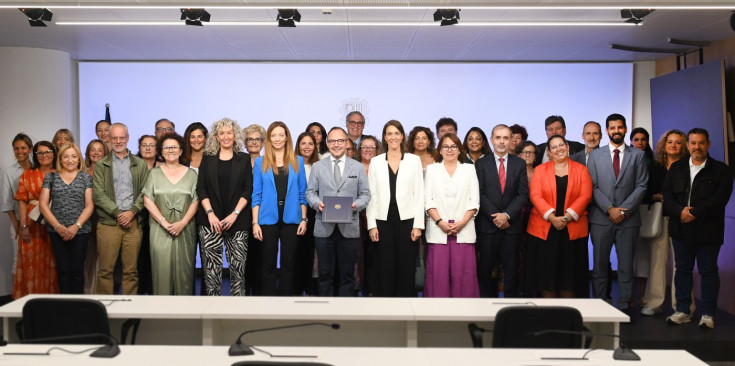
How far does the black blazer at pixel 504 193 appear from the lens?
5797mm

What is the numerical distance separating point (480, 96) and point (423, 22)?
2.54 metres

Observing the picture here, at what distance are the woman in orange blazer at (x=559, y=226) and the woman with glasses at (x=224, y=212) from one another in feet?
8.03

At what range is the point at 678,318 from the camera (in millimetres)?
5840

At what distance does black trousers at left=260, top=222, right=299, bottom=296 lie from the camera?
18.4ft

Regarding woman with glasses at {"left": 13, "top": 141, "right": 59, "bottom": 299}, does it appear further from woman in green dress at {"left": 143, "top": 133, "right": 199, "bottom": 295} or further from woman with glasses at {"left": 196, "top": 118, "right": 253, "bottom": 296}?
woman with glasses at {"left": 196, "top": 118, "right": 253, "bottom": 296}

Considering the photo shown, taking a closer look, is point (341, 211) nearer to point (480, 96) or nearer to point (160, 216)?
point (160, 216)

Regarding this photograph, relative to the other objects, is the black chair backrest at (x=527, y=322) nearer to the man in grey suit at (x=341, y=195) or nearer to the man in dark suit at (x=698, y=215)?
the man in grey suit at (x=341, y=195)

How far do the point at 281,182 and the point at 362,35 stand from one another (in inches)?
86.7

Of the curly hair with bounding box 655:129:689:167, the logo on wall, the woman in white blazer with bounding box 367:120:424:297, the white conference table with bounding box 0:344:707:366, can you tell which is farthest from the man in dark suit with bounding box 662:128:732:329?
the logo on wall

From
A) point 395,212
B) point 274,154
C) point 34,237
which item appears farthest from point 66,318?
point 34,237

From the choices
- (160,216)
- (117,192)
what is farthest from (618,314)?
(117,192)

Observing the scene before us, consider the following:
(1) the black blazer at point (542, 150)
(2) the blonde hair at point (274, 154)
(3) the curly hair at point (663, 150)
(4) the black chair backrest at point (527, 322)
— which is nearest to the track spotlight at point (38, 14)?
(2) the blonde hair at point (274, 154)

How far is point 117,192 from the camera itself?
5.80m

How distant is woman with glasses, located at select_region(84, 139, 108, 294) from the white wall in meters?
1.70
